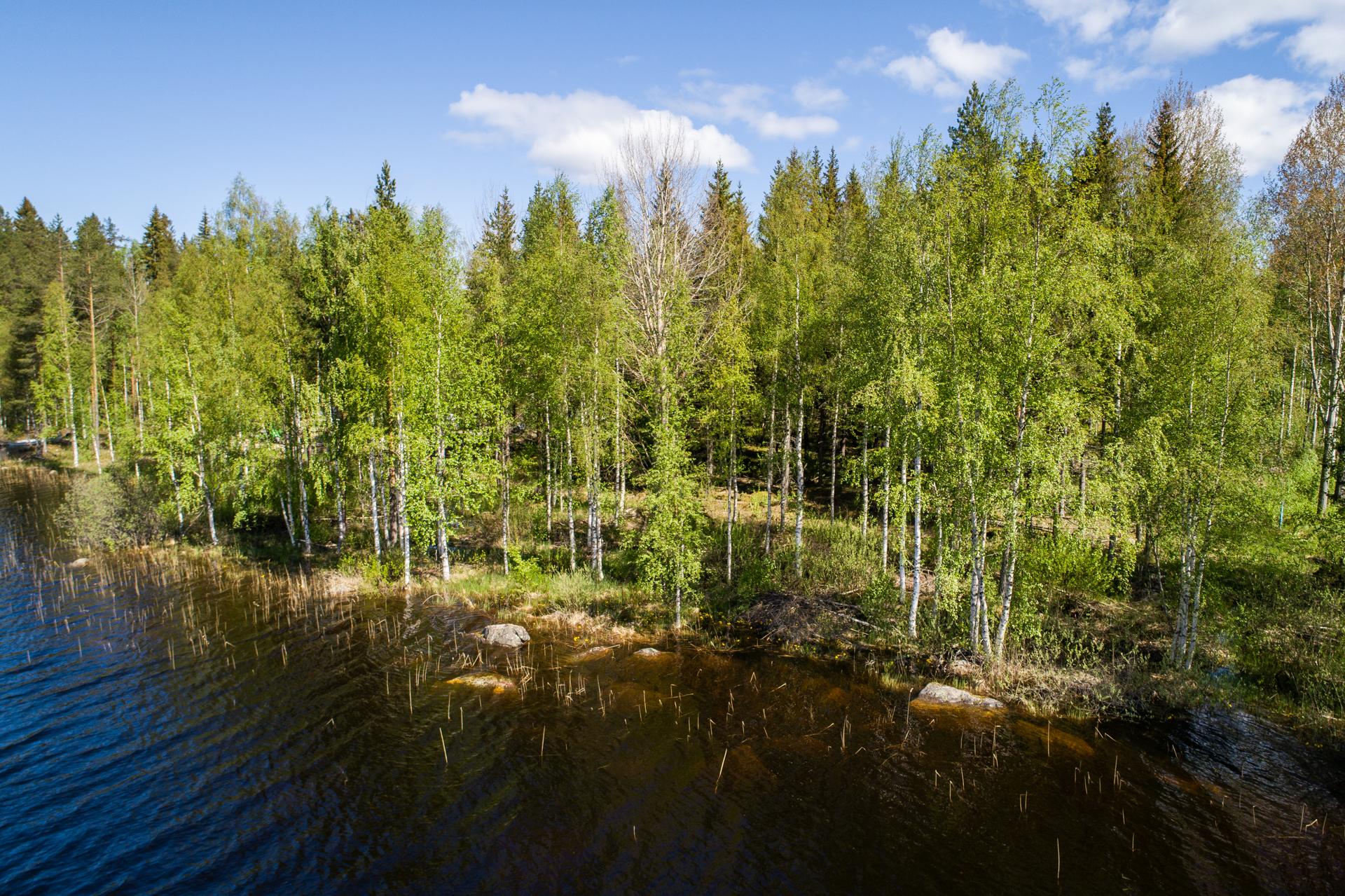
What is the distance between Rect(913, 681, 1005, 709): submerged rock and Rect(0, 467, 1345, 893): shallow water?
462 mm

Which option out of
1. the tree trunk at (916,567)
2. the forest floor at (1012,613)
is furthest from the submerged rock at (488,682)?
the tree trunk at (916,567)

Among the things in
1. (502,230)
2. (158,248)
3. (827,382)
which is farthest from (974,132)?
(158,248)

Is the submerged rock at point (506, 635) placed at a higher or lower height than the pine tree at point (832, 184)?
lower

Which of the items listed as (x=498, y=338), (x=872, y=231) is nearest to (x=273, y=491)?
(x=498, y=338)

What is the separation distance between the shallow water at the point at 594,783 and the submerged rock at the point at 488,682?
0.36 metres

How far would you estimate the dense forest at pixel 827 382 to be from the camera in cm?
1764

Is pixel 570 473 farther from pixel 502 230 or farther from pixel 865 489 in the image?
pixel 502 230

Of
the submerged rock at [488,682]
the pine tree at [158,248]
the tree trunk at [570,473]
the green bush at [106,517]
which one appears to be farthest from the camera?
the pine tree at [158,248]

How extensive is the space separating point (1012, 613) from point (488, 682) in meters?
16.4

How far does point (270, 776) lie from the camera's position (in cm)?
1380

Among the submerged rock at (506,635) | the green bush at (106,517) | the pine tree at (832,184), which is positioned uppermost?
the pine tree at (832,184)

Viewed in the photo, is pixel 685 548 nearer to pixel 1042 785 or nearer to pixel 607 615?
pixel 607 615

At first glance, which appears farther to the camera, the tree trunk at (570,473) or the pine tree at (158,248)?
the pine tree at (158,248)

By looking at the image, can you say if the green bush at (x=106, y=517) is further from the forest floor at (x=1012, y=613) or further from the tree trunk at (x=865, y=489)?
the tree trunk at (x=865, y=489)
